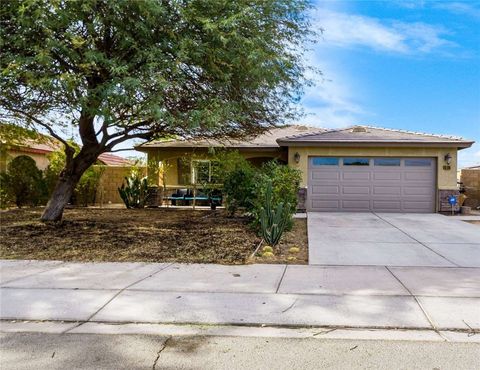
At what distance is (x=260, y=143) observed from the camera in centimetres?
1847

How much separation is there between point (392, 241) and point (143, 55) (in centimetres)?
685

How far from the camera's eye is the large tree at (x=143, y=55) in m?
7.91

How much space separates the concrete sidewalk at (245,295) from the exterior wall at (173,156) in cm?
1146

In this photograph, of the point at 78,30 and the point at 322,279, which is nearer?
the point at 322,279

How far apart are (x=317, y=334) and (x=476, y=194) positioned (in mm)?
18032

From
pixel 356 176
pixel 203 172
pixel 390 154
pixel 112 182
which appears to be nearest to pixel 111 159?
pixel 112 182

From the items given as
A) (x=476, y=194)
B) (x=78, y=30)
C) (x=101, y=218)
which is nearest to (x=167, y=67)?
(x=78, y=30)

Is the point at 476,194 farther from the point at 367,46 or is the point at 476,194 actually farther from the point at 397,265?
the point at 397,265

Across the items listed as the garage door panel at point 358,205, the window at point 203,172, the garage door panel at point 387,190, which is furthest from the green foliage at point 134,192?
the garage door panel at point 387,190

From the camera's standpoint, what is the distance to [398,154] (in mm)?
16188

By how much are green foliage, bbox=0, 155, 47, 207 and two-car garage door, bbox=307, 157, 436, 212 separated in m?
10.7

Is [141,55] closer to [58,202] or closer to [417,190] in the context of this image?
[58,202]

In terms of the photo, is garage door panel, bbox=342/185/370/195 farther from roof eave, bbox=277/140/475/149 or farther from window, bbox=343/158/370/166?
roof eave, bbox=277/140/475/149

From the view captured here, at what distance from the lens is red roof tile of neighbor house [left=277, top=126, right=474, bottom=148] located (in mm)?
15633
